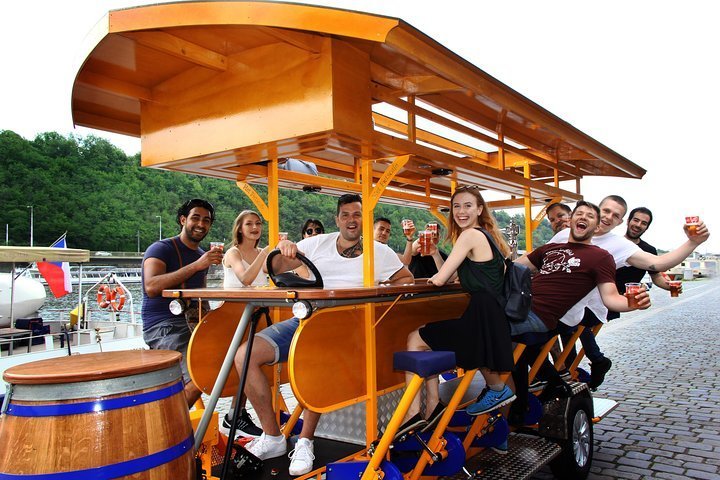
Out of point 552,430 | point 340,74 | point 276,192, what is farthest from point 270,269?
point 552,430

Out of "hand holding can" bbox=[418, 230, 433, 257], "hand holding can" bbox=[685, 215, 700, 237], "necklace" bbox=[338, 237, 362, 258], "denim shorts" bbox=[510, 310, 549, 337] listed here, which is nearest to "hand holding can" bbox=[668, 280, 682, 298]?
"hand holding can" bbox=[685, 215, 700, 237]

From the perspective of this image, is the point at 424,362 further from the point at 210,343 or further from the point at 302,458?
the point at 210,343

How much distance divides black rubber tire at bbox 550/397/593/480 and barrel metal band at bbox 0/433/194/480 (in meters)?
3.29

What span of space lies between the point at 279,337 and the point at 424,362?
1003 mm

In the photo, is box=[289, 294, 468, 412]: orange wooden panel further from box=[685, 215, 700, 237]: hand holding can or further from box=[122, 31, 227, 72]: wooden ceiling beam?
box=[685, 215, 700, 237]: hand holding can

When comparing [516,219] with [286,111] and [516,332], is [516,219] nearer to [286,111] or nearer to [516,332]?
[516,332]

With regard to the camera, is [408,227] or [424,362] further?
[408,227]

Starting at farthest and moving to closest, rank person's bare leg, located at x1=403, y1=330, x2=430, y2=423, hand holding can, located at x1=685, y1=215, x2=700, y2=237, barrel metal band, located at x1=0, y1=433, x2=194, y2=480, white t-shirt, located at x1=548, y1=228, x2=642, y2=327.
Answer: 1. white t-shirt, located at x1=548, y1=228, x2=642, y2=327
2. hand holding can, located at x1=685, y1=215, x2=700, y2=237
3. person's bare leg, located at x1=403, y1=330, x2=430, y2=423
4. barrel metal band, located at x1=0, y1=433, x2=194, y2=480

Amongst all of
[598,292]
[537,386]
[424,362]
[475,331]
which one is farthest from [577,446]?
[424,362]

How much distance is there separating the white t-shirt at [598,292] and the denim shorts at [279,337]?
2.34 meters

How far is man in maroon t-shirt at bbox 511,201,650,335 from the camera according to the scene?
160 inches

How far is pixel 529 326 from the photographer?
3.90 meters

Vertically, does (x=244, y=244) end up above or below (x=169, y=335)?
above

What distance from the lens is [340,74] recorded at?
3.03 m
